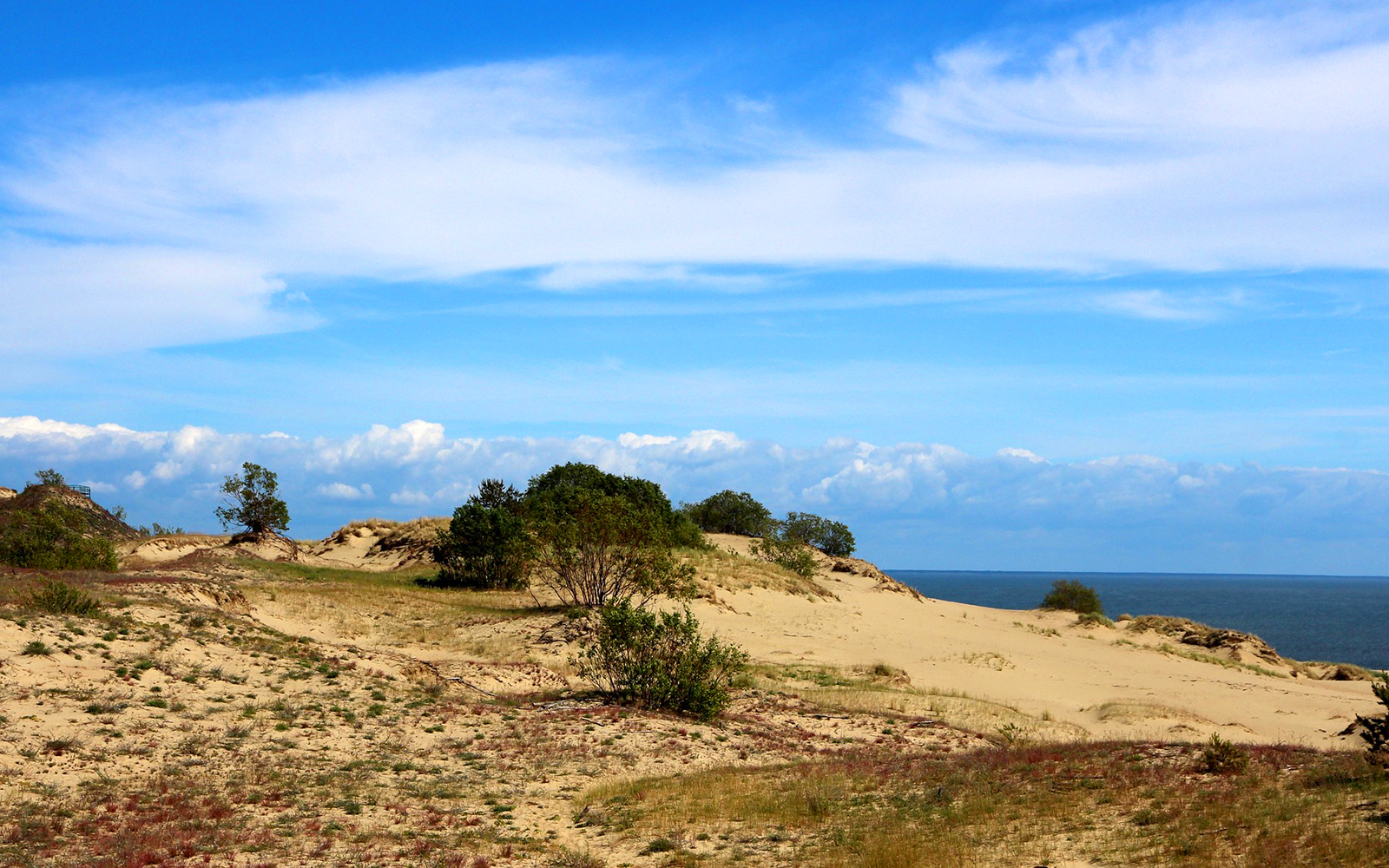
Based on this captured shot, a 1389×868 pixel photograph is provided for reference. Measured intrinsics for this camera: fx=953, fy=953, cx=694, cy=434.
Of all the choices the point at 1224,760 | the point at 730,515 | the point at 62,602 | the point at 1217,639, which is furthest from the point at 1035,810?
the point at 730,515

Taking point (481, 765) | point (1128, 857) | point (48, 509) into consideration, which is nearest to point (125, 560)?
Answer: point (48, 509)

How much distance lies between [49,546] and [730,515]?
59.9m

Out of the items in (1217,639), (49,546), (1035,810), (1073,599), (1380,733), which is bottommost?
(1217,639)

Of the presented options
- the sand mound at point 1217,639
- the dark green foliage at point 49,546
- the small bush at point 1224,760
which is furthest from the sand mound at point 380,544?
the small bush at point 1224,760

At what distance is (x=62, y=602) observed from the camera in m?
→ 22.4

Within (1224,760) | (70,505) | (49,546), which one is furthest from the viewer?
(70,505)

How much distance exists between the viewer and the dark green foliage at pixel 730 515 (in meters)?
88.5

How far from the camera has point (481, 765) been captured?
16.8 meters

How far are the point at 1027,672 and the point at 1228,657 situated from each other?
57.6 ft

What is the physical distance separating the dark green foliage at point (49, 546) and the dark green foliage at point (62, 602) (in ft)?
49.6

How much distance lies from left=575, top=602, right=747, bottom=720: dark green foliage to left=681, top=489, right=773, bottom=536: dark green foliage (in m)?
63.1

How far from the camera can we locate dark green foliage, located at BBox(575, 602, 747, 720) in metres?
22.4

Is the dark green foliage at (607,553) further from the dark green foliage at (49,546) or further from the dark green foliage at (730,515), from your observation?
the dark green foliage at (730,515)

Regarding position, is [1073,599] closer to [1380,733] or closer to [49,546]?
[1380,733]
